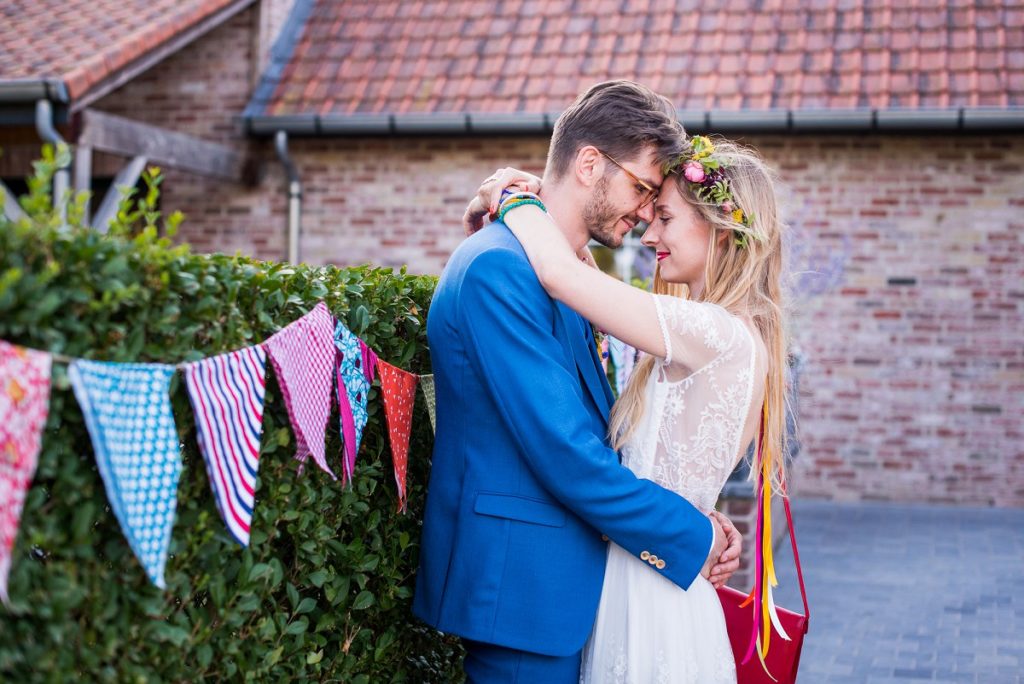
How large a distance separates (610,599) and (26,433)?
1466mm

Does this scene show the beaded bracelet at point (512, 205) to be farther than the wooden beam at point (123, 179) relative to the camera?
No

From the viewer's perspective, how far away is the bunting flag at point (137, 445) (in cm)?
191

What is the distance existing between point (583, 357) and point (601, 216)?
15.6 inches

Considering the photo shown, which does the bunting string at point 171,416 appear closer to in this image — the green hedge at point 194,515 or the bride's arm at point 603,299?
the green hedge at point 194,515

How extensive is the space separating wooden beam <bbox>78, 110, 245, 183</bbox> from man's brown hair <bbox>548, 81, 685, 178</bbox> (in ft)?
21.8

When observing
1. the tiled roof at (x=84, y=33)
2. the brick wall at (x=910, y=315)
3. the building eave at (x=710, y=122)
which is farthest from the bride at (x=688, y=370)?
the building eave at (x=710, y=122)

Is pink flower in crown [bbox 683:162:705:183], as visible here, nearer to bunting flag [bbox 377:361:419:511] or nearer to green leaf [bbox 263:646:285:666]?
bunting flag [bbox 377:361:419:511]

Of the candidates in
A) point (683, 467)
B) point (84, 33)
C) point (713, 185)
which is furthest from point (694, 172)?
point (84, 33)

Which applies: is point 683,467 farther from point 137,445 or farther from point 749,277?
point 137,445

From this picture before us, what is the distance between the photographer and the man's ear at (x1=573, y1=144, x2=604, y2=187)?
9.54 ft

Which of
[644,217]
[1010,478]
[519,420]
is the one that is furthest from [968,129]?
[519,420]

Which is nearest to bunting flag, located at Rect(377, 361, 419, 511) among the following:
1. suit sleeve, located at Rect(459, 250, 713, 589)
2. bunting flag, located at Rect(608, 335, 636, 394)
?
suit sleeve, located at Rect(459, 250, 713, 589)

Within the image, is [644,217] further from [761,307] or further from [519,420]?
[519,420]

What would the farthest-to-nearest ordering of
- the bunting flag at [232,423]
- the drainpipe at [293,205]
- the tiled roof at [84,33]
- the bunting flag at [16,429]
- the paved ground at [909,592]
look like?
1. the drainpipe at [293,205]
2. the tiled roof at [84,33]
3. the paved ground at [909,592]
4. the bunting flag at [232,423]
5. the bunting flag at [16,429]
